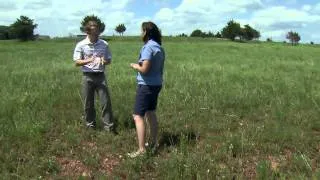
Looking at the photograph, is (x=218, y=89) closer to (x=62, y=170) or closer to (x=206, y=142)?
(x=206, y=142)

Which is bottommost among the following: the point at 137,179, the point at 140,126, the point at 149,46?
the point at 137,179

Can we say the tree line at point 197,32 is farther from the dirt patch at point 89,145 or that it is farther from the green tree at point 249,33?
the dirt patch at point 89,145

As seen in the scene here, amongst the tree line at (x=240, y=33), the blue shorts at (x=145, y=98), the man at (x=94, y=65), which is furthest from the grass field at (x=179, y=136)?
the tree line at (x=240, y=33)

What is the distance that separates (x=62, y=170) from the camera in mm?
8164

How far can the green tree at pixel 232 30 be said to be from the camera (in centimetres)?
11919

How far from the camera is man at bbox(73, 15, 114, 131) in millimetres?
9633

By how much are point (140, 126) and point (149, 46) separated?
121cm

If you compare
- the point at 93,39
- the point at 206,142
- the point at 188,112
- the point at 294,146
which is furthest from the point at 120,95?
the point at 294,146

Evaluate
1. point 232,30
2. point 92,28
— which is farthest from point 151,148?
point 232,30

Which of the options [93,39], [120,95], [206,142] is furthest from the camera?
[120,95]

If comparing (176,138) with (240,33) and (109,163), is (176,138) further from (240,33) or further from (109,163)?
(240,33)

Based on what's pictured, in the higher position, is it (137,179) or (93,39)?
(93,39)

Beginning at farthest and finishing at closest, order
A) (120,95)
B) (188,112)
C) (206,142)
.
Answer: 1. (120,95)
2. (188,112)
3. (206,142)

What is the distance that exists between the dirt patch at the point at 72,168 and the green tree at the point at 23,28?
90510 millimetres
